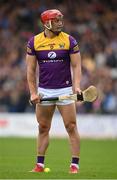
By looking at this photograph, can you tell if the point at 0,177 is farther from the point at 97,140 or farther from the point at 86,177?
the point at 97,140

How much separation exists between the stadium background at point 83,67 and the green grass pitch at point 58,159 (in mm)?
45

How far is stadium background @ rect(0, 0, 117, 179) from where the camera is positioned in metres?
25.7

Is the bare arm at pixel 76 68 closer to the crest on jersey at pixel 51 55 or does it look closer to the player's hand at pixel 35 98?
the crest on jersey at pixel 51 55

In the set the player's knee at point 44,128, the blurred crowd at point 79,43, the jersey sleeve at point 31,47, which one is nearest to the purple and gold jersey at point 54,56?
the jersey sleeve at point 31,47

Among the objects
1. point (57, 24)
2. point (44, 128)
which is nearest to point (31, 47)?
point (57, 24)

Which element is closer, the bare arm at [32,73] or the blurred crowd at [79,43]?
the bare arm at [32,73]

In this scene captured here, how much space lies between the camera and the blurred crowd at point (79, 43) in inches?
1023

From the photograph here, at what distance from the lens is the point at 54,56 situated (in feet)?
41.5

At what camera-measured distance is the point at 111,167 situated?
1457 centimetres

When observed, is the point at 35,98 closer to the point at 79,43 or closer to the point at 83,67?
the point at 83,67

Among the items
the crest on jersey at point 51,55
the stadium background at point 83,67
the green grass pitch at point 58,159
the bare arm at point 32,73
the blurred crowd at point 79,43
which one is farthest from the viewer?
the blurred crowd at point 79,43

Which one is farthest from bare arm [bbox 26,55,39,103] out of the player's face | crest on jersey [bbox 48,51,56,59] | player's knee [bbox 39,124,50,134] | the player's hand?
the player's face

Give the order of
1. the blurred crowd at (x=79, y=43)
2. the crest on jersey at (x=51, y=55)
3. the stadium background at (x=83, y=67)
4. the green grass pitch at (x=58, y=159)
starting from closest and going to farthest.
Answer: the green grass pitch at (x=58, y=159)
the crest on jersey at (x=51, y=55)
the stadium background at (x=83, y=67)
the blurred crowd at (x=79, y=43)

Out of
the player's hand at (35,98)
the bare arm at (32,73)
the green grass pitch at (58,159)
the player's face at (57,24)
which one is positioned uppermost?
the player's face at (57,24)
